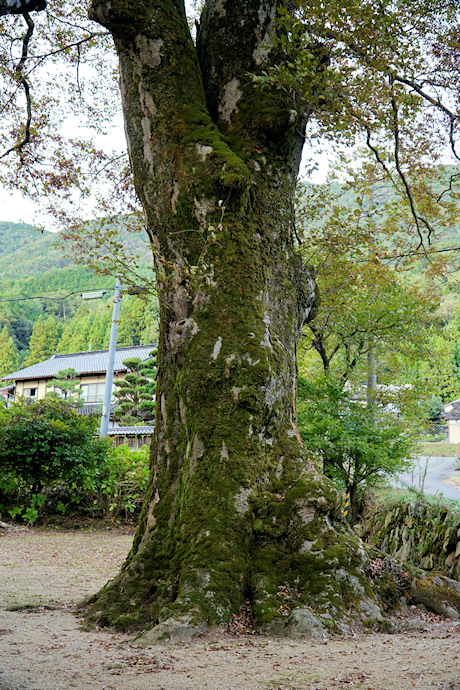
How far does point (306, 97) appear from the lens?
431cm

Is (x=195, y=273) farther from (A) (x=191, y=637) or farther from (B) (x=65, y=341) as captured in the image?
(B) (x=65, y=341)

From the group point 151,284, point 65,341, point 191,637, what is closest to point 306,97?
point 151,284

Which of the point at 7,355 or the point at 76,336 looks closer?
the point at 7,355

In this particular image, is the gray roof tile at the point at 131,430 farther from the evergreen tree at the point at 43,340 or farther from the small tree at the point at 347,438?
the evergreen tree at the point at 43,340

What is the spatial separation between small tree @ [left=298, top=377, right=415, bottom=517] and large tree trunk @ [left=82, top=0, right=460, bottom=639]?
154 inches

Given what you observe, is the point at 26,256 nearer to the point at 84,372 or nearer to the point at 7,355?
the point at 7,355

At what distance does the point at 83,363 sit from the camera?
32031 mm

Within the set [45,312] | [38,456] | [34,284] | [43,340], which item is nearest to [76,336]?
[43,340]

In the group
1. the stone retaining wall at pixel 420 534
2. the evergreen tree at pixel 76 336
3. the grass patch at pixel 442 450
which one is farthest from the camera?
the evergreen tree at pixel 76 336

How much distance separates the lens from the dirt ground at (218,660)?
2.43 m

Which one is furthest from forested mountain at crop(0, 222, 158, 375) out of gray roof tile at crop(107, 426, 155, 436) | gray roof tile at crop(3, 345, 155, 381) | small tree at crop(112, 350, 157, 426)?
small tree at crop(112, 350, 157, 426)

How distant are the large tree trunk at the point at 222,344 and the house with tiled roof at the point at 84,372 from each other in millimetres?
24823

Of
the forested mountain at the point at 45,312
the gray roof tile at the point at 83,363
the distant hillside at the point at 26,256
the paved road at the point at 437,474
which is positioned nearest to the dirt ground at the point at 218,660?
the paved road at the point at 437,474

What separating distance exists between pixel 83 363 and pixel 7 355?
62.4 feet
